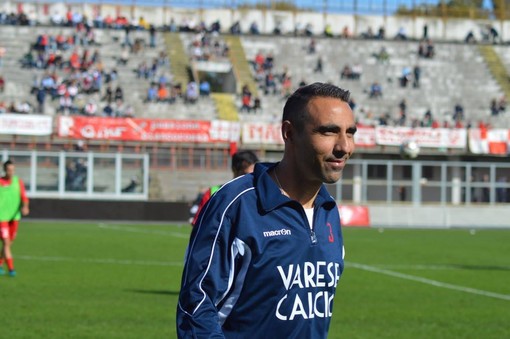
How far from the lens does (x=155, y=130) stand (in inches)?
1981

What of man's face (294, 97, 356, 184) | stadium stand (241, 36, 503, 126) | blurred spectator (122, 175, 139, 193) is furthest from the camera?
stadium stand (241, 36, 503, 126)

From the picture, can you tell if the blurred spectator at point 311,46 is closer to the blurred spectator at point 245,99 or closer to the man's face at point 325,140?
the blurred spectator at point 245,99

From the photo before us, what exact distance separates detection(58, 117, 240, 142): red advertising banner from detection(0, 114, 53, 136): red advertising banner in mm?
1550

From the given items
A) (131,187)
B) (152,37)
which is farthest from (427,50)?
(131,187)

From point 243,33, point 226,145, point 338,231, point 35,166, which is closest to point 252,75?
point 243,33

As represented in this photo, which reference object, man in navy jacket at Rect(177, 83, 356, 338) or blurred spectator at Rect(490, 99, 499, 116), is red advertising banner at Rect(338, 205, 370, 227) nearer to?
blurred spectator at Rect(490, 99, 499, 116)

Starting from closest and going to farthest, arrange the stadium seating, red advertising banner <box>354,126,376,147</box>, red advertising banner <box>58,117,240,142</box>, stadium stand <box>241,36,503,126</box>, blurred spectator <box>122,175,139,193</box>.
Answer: blurred spectator <box>122,175,139,193</box>, red advertising banner <box>58,117,240,142</box>, red advertising banner <box>354,126,376,147</box>, the stadium seating, stadium stand <box>241,36,503,126</box>

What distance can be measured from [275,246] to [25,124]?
152ft

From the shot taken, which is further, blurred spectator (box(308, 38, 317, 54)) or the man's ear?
blurred spectator (box(308, 38, 317, 54))

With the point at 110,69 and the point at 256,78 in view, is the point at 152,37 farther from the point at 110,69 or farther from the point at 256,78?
the point at 256,78

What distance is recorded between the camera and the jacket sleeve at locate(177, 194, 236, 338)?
4246mm

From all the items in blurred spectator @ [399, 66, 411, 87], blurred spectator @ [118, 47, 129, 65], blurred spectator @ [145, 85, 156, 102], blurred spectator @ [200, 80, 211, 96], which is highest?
blurred spectator @ [118, 47, 129, 65]

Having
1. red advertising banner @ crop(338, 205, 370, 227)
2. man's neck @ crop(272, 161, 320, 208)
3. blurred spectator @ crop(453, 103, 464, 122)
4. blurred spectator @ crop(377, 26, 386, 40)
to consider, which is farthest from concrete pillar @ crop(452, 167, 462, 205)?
man's neck @ crop(272, 161, 320, 208)

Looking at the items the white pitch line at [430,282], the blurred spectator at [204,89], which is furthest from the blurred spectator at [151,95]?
the white pitch line at [430,282]
